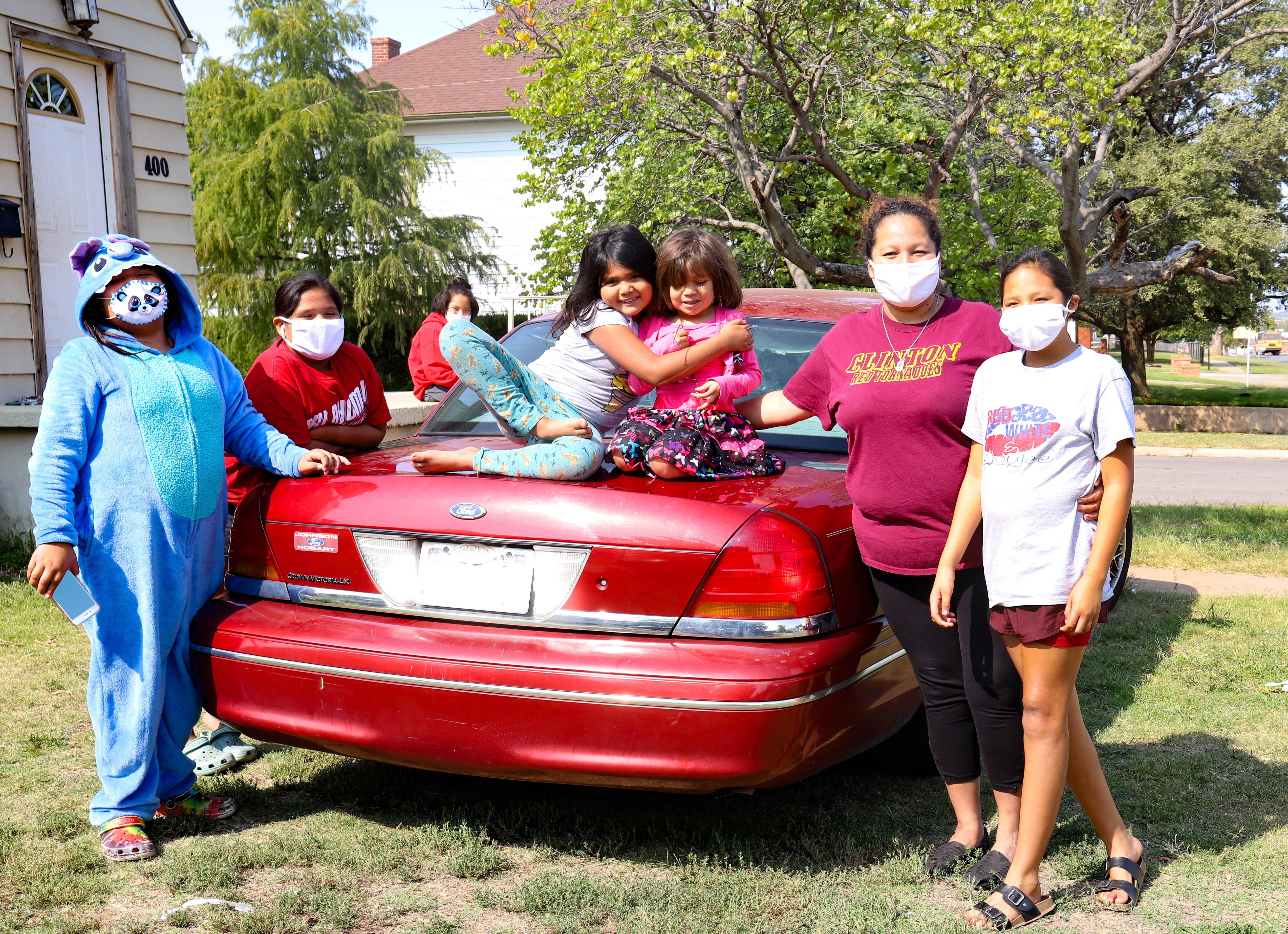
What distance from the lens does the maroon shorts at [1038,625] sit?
259 cm

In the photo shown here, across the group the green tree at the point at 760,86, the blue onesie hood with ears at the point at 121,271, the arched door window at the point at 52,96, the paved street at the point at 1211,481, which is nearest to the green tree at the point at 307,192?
the green tree at the point at 760,86

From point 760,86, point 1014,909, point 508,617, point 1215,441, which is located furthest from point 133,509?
point 1215,441

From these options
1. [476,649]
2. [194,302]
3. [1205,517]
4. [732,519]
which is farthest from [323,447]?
[1205,517]

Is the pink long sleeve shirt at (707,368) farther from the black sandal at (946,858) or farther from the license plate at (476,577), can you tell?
the black sandal at (946,858)

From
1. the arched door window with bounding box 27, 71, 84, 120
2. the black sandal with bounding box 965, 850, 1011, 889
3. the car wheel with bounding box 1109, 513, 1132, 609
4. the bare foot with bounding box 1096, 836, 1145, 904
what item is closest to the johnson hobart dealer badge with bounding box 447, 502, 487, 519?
the black sandal with bounding box 965, 850, 1011, 889

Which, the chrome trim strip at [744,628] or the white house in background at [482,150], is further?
the white house in background at [482,150]

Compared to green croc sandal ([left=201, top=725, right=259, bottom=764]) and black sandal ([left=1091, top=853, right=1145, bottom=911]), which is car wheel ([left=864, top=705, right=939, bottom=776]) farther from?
green croc sandal ([left=201, top=725, right=259, bottom=764])

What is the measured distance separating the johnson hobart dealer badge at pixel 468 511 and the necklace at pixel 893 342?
3.72 ft

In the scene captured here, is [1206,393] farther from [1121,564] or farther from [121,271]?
[121,271]

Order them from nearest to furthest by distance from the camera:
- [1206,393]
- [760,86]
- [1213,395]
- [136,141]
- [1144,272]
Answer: [136,141] < [760,86] < [1144,272] < [1213,395] < [1206,393]

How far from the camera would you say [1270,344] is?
288 feet

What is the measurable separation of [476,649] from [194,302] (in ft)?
5.11

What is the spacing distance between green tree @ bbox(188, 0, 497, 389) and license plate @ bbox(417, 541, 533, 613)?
704 inches

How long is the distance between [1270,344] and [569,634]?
326 feet
